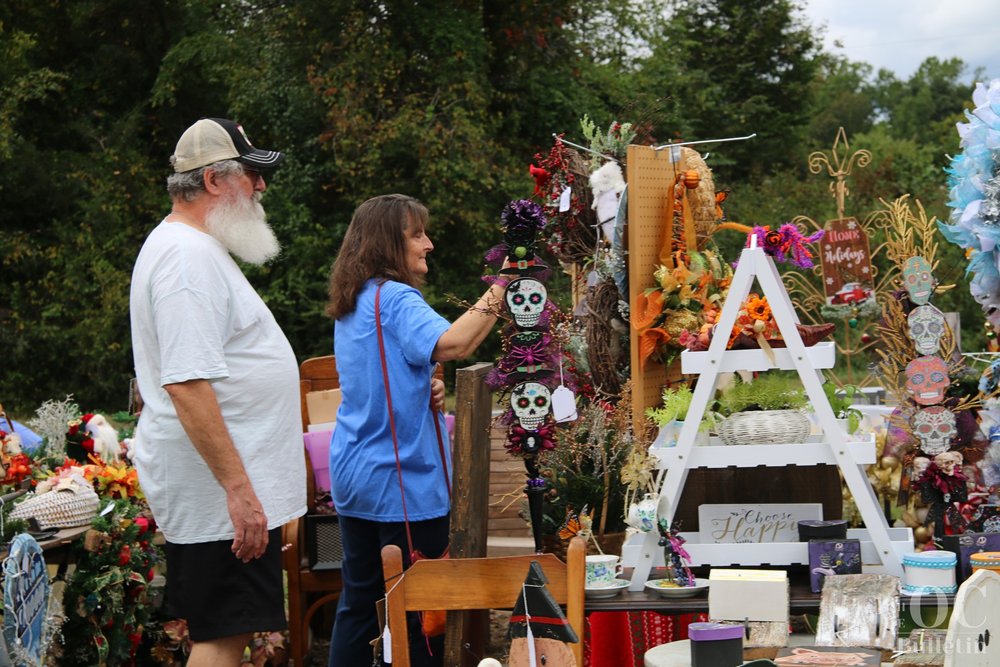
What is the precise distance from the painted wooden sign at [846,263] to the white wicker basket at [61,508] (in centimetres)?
291

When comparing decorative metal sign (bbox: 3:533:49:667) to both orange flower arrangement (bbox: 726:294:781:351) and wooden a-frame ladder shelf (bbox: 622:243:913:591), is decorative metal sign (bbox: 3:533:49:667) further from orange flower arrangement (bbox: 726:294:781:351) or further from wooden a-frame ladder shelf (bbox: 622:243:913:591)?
orange flower arrangement (bbox: 726:294:781:351)

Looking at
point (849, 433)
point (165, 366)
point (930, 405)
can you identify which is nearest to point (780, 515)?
point (849, 433)

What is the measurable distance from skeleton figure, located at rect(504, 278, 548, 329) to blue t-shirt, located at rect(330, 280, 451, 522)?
9.6 inches

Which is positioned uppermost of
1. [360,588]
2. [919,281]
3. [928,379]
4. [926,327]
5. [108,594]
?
[919,281]

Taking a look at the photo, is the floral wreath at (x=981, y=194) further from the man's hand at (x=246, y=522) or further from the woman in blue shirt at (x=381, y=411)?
the man's hand at (x=246, y=522)

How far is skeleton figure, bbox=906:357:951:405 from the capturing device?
9.70ft

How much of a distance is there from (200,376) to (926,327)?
178 cm

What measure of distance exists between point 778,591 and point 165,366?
1.40 metres

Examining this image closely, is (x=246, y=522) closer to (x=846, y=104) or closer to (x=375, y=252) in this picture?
(x=375, y=252)

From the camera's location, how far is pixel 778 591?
2.28m

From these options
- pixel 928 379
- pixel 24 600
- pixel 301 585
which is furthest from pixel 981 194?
pixel 301 585

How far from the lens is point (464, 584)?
86.1 inches

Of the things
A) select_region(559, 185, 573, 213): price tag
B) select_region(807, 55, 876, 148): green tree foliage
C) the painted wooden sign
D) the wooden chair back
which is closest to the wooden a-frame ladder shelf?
select_region(559, 185, 573, 213): price tag

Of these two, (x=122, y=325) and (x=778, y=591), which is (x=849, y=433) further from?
(x=122, y=325)
